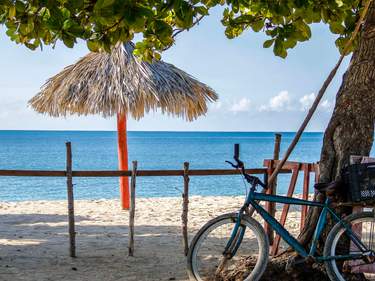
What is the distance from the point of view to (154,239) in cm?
718

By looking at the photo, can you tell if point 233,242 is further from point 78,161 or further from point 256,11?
point 78,161

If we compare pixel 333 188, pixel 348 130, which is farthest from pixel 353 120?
pixel 333 188

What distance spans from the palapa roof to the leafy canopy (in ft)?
8.91

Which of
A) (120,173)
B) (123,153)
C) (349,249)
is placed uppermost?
(123,153)

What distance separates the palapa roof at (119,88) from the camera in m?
8.73

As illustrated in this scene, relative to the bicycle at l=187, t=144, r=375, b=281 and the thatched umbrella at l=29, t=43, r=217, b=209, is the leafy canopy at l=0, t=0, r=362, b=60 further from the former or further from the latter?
the thatched umbrella at l=29, t=43, r=217, b=209

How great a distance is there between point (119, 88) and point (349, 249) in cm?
523

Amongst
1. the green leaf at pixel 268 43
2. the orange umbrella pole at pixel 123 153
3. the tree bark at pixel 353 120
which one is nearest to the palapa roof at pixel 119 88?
the orange umbrella pole at pixel 123 153

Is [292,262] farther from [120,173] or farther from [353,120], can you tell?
[120,173]

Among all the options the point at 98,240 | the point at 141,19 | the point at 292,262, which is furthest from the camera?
the point at 98,240

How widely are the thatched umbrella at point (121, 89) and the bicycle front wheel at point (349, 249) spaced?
16.0ft

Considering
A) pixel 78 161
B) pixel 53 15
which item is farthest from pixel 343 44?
pixel 78 161

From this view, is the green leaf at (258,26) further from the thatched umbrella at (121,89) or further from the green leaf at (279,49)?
the thatched umbrella at (121,89)

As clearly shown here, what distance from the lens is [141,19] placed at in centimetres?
330
